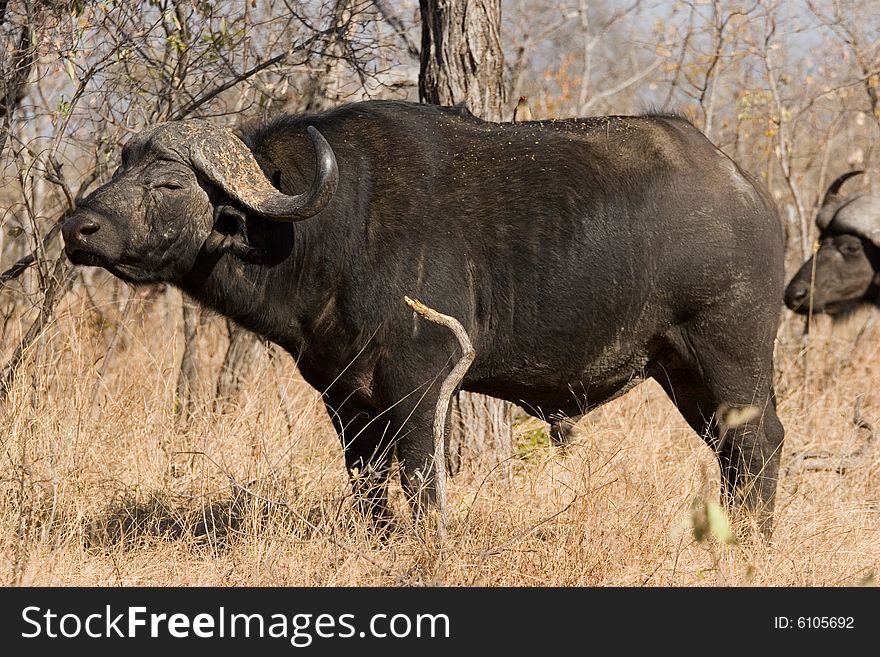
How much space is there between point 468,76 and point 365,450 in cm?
202

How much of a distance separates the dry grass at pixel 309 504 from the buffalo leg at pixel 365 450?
11 cm

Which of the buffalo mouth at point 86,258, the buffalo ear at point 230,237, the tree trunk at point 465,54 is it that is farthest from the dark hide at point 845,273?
the buffalo mouth at point 86,258

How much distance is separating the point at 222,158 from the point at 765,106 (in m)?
6.59

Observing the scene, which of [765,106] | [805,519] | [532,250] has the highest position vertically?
[765,106]

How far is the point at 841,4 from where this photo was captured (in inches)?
348

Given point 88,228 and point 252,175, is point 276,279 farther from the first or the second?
point 88,228

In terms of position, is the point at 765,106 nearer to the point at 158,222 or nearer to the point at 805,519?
the point at 805,519

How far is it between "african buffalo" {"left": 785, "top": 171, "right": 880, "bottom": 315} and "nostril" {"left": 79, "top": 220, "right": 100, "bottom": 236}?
6.77 m

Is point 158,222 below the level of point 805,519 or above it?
above

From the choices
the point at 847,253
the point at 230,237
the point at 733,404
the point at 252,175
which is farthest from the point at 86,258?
the point at 847,253

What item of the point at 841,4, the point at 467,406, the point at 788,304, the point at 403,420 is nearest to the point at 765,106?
the point at 841,4

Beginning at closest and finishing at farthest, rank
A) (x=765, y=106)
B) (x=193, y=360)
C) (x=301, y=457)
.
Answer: (x=301, y=457), (x=193, y=360), (x=765, y=106)

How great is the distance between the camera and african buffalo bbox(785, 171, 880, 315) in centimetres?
923

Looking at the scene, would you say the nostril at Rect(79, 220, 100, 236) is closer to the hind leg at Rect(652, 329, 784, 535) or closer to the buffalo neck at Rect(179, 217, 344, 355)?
the buffalo neck at Rect(179, 217, 344, 355)
